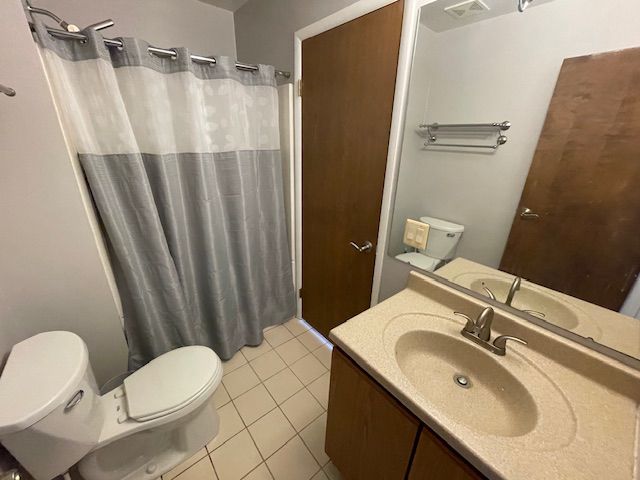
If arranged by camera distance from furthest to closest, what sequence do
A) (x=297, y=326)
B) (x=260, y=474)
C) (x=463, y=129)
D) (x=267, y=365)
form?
(x=297, y=326)
(x=267, y=365)
(x=260, y=474)
(x=463, y=129)

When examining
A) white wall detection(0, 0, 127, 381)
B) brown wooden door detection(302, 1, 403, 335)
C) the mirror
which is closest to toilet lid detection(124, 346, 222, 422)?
white wall detection(0, 0, 127, 381)

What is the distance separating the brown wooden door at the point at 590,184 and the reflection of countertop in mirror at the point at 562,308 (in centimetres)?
4

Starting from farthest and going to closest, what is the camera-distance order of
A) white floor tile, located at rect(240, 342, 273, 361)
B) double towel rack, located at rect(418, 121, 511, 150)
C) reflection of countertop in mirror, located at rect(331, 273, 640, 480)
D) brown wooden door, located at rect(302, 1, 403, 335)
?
white floor tile, located at rect(240, 342, 273, 361)
brown wooden door, located at rect(302, 1, 403, 335)
double towel rack, located at rect(418, 121, 511, 150)
reflection of countertop in mirror, located at rect(331, 273, 640, 480)

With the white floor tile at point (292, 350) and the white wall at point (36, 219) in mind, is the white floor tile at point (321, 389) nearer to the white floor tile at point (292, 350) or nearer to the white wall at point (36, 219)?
the white floor tile at point (292, 350)

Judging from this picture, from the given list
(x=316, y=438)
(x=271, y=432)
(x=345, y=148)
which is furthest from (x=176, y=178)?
(x=316, y=438)

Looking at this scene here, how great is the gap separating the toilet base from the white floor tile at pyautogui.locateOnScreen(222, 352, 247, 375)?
42 centimetres

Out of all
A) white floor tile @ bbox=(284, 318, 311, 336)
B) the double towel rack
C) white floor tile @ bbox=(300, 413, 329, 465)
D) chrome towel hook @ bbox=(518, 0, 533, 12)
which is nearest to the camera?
chrome towel hook @ bbox=(518, 0, 533, 12)

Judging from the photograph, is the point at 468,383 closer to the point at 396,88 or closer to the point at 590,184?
the point at 590,184

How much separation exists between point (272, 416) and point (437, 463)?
1077 mm

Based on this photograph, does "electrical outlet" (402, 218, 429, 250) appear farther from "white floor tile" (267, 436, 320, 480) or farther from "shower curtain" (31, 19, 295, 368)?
"white floor tile" (267, 436, 320, 480)

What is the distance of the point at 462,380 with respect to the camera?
0.83 m

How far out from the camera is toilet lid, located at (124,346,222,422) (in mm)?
1044

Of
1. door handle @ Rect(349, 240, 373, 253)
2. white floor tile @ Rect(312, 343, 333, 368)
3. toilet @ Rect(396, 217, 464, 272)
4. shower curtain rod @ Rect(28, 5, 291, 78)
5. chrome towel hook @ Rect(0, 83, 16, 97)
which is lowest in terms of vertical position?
white floor tile @ Rect(312, 343, 333, 368)

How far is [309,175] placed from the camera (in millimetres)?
1624
